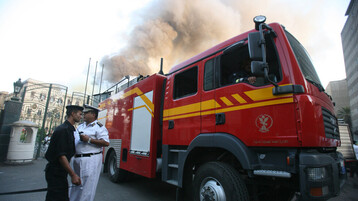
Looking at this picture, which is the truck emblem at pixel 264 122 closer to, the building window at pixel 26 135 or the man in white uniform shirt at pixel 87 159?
the man in white uniform shirt at pixel 87 159

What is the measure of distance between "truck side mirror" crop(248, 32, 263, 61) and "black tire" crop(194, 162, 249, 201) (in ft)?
4.87

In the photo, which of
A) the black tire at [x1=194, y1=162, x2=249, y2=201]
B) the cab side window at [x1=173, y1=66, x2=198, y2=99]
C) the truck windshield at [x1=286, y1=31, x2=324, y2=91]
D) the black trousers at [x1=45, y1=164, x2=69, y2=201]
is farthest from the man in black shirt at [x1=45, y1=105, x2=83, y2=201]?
the truck windshield at [x1=286, y1=31, x2=324, y2=91]

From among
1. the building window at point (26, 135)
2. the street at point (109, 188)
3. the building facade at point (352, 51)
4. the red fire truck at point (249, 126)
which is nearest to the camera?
the red fire truck at point (249, 126)

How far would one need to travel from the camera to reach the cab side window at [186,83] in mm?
3621

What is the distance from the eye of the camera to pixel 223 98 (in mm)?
2902

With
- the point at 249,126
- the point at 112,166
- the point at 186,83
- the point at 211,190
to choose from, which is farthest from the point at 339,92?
the point at 211,190

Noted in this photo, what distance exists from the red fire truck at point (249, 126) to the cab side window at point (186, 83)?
0.8 inches

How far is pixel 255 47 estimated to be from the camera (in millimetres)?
2350

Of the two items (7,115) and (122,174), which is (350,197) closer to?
(122,174)

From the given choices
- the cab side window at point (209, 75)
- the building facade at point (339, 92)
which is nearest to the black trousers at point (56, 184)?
the cab side window at point (209, 75)

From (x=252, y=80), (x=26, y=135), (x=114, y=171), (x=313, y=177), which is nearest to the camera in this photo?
(x=313, y=177)

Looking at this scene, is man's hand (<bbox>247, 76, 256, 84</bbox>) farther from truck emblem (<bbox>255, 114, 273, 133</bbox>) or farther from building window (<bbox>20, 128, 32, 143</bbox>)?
building window (<bbox>20, 128, 32, 143</bbox>)

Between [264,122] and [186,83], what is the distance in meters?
1.84

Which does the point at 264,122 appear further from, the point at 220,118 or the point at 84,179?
the point at 84,179
